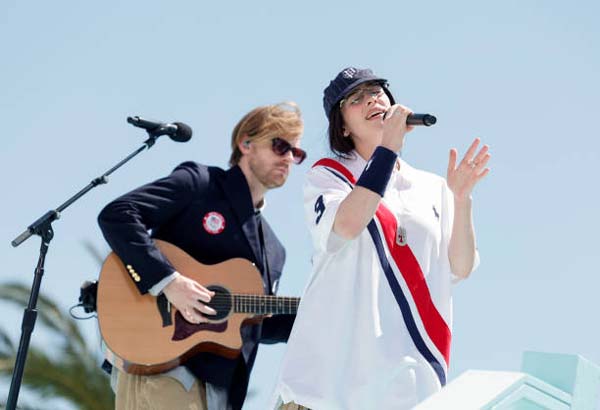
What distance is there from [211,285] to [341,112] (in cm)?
156

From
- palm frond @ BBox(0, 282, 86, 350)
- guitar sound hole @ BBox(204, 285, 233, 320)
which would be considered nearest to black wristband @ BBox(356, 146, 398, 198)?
guitar sound hole @ BBox(204, 285, 233, 320)

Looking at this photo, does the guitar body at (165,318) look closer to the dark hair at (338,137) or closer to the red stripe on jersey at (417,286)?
the dark hair at (338,137)

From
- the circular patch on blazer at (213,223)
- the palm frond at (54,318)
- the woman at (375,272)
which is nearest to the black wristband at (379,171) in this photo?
the woman at (375,272)

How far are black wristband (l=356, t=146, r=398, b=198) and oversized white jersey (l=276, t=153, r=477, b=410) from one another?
168 millimetres

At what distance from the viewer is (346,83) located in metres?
3.78

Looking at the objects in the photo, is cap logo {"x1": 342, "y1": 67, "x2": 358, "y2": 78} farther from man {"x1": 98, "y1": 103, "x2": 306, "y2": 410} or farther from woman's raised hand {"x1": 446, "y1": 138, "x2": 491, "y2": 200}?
man {"x1": 98, "y1": 103, "x2": 306, "y2": 410}

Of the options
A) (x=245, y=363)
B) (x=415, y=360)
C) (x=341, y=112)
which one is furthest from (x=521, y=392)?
(x=245, y=363)

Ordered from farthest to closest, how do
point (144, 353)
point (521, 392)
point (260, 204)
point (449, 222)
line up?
1. point (260, 204)
2. point (144, 353)
3. point (449, 222)
4. point (521, 392)

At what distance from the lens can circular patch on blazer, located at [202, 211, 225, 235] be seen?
4996mm

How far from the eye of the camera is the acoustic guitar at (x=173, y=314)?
486 cm

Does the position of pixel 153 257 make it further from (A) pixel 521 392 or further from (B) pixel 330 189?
(A) pixel 521 392

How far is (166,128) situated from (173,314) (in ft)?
3.34

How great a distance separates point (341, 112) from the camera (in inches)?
151

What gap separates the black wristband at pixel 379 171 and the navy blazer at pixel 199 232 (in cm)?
173
